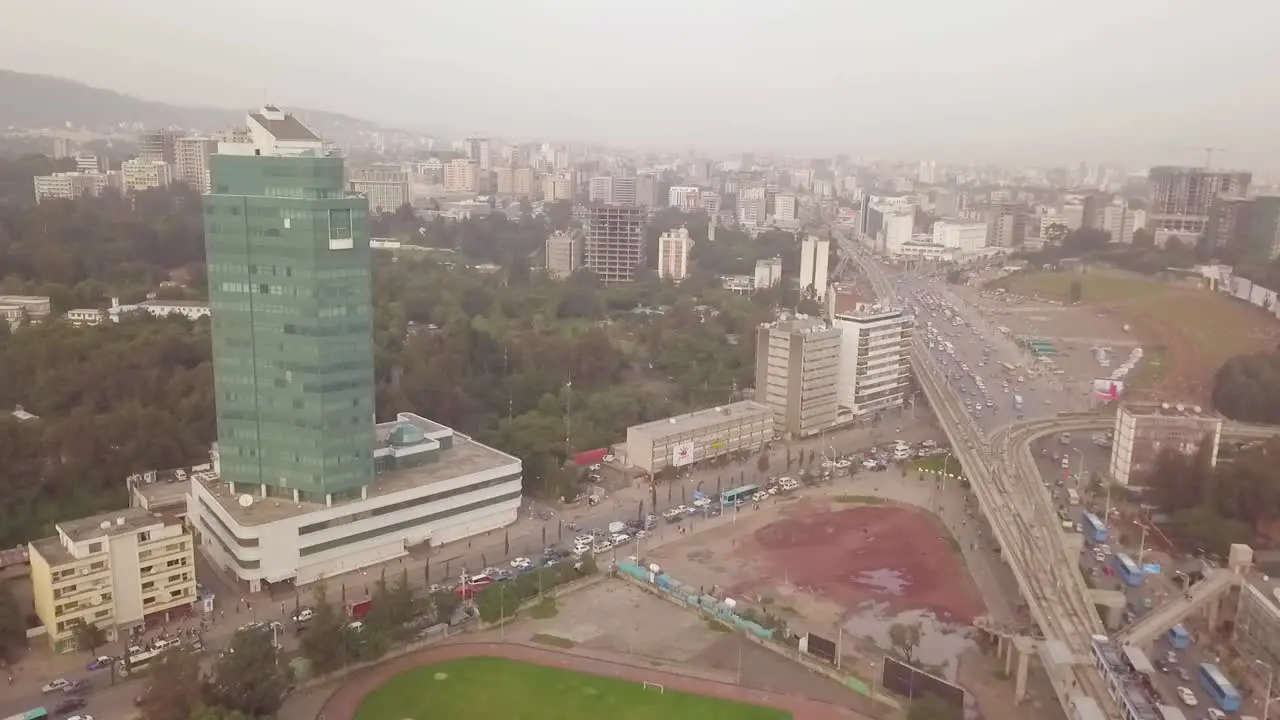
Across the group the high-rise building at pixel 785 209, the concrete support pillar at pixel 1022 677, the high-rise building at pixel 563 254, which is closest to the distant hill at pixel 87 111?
the high-rise building at pixel 563 254

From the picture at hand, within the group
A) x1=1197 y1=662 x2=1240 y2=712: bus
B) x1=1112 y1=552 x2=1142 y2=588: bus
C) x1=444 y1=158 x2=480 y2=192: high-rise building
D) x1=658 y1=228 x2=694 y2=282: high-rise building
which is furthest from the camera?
x1=444 y1=158 x2=480 y2=192: high-rise building

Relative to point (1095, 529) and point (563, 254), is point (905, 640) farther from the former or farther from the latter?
point (563, 254)

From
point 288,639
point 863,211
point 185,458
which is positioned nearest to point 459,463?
point 288,639

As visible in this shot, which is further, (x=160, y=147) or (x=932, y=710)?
(x=160, y=147)

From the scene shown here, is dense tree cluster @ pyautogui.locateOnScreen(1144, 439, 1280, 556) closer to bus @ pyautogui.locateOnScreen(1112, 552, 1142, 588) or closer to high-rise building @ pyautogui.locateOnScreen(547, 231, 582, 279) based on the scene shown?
→ bus @ pyautogui.locateOnScreen(1112, 552, 1142, 588)

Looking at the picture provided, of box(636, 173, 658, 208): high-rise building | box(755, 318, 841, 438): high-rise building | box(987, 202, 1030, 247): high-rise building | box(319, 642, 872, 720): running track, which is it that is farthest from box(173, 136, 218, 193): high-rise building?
box(987, 202, 1030, 247): high-rise building

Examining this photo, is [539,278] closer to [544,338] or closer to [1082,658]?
[544,338]

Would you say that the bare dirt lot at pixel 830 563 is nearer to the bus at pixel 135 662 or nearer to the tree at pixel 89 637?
the bus at pixel 135 662

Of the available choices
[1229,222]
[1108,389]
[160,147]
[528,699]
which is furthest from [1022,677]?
[160,147]
